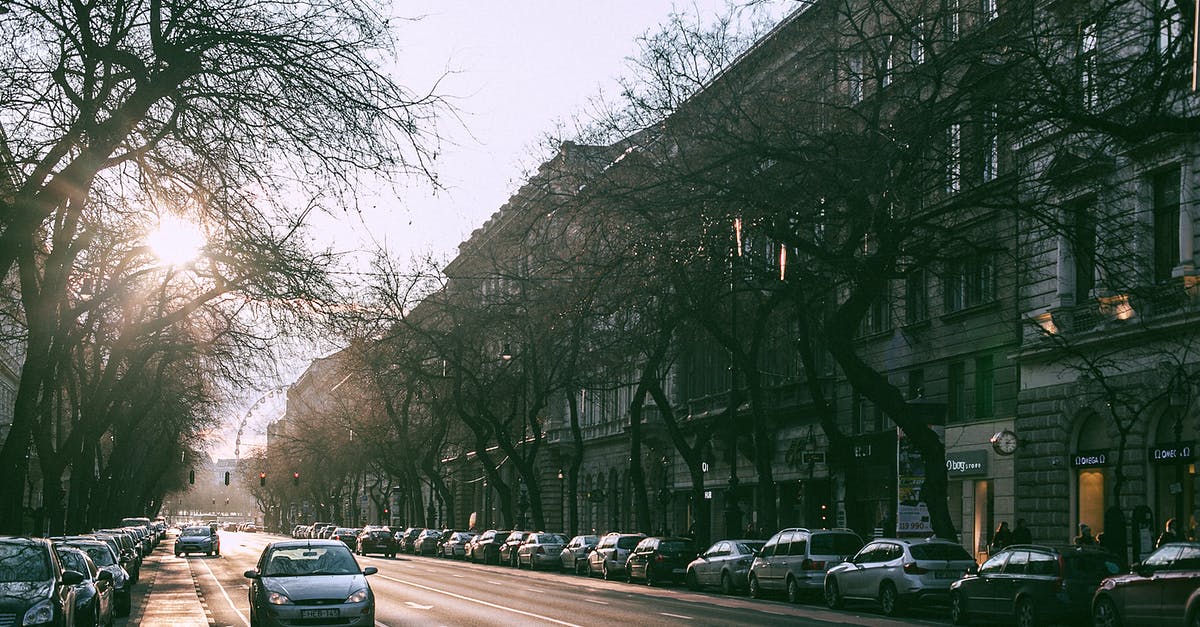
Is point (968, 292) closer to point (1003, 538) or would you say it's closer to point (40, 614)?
point (1003, 538)

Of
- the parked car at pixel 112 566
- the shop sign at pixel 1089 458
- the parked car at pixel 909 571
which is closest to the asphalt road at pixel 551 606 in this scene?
the parked car at pixel 909 571

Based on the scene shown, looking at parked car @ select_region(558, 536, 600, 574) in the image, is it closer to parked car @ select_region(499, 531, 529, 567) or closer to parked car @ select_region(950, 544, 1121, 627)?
parked car @ select_region(499, 531, 529, 567)

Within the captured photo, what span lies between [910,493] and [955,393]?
36.1 feet

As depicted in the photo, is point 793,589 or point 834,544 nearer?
point 793,589

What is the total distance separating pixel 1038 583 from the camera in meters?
23.8

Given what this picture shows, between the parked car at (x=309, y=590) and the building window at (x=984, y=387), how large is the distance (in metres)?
23.5

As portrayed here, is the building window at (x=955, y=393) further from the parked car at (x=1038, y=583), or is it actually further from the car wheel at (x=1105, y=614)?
the car wheel at (x=1105, y=614)

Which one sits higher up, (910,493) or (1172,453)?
(1172,453)

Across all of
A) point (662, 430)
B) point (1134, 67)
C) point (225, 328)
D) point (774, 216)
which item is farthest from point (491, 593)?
point (662, 430)

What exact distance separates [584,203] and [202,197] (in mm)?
7808

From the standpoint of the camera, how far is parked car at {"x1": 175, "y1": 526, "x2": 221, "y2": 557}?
69938 mm

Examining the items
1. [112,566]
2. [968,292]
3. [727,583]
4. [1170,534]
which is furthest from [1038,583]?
[968,292]

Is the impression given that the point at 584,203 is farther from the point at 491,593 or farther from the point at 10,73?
the point at 491,593

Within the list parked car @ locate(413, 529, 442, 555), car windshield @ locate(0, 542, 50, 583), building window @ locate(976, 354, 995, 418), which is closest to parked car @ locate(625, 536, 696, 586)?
building window @ locate(976, 354, 995, 418)
